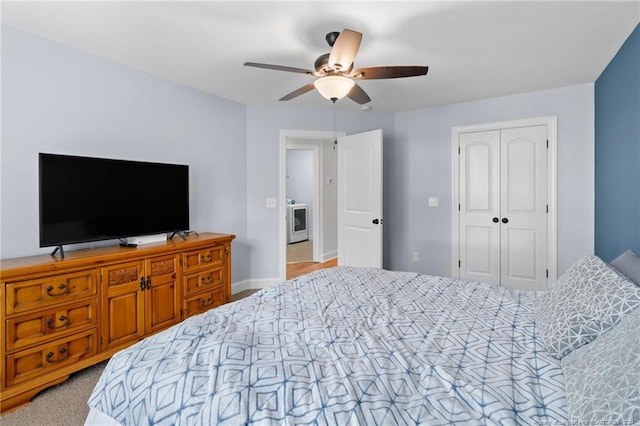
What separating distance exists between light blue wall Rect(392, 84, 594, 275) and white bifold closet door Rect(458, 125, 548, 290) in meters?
0.17

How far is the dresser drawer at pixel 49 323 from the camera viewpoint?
185 cm

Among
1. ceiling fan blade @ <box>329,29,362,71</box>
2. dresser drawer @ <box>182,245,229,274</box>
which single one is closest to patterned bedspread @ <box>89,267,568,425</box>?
dresser drawer @ <box>182,245,229,274</box>

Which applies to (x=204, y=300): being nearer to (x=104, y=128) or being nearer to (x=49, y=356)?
(x=49, y=356)

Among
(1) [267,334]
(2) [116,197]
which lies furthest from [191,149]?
(1) [267,334]

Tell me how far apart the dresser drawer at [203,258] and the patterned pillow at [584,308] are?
2.53 metres

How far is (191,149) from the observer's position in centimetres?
346

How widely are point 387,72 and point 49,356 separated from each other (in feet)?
9.17

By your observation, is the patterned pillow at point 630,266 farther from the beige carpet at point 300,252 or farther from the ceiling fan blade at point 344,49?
the beige carpet at point 300,252

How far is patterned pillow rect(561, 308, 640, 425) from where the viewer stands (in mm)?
Result: 747

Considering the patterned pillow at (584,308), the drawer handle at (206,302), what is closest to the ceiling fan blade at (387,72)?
the patterned pillow at (584,308)

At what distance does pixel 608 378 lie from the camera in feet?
2.79

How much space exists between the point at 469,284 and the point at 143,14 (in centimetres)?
271

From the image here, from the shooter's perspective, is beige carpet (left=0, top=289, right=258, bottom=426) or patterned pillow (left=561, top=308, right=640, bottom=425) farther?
beige carpet (left=0, top=289, right=258, bottom=426)

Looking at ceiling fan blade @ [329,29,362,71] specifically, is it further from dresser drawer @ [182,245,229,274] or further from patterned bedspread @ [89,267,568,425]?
dresser drawer @ [182,245,229,274]
